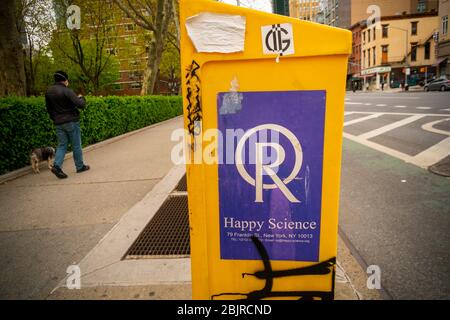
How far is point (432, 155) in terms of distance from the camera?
21.8 ft

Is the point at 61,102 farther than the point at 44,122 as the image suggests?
No

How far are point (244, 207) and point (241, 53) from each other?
817 millimetres

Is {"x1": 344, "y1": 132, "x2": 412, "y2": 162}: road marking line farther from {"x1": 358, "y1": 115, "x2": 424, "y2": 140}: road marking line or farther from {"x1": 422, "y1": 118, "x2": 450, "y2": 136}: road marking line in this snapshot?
{"x1": 422, "y1": 118, "x2": 450, "y2": 136}: road marking line

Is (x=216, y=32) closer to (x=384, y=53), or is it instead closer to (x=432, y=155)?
(x=432, y=155)

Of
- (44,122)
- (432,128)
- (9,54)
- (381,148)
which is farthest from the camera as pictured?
(432,128)

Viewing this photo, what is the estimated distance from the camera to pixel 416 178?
17.4ft

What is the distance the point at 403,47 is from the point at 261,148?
6249 cm

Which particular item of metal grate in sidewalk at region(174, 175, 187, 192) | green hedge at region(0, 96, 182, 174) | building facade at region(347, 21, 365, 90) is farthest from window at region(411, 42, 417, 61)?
metal grate in sidewalk at region(174, 175, 187, 192)

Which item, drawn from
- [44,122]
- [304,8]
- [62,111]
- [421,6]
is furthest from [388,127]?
[304,8]

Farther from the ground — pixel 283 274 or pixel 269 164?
pixel 269 164

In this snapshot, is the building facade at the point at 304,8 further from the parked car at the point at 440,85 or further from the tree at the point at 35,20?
the tree at the point at 35,20

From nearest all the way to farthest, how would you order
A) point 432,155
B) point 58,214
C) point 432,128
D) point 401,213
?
point 401,213
point 58,214
point 432,155
point 432,128
